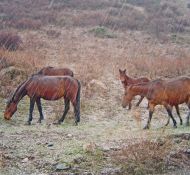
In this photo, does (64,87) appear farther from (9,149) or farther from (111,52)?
(111,52)

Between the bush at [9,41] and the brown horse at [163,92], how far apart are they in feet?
34.5

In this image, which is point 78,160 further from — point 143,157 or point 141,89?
point 141,89

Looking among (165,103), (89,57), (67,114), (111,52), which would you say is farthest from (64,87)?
(111,52)

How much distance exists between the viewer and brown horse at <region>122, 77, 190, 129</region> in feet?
38.4

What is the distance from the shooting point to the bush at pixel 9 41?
21.3 m

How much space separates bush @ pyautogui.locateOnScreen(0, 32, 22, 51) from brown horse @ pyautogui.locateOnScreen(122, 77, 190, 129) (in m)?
10.5

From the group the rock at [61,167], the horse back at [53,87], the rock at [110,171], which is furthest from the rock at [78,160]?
the horse back at [53,87]

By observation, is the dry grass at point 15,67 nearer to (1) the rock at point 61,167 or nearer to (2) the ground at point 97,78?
(2) the ground at point 97,78

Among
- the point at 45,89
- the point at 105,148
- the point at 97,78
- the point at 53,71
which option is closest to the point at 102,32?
the point at 97,78

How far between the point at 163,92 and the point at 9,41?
460 inches

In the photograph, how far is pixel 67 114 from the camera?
1307 cm

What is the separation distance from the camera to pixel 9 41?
2170cm

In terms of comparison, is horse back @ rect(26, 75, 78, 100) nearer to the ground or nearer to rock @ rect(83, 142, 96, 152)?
the ground

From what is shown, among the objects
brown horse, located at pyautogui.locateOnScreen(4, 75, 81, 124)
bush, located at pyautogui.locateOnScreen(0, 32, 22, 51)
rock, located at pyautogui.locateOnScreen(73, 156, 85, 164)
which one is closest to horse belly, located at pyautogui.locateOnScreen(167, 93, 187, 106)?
brown horse, located at pyautogui.locateOnScreen(4, 75, 81, 124)
